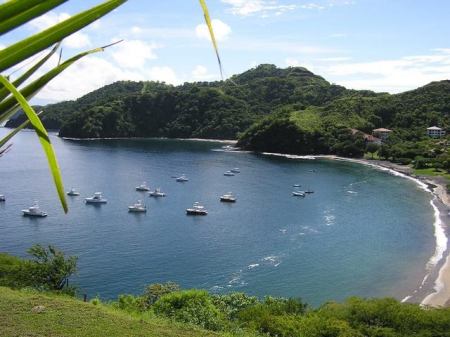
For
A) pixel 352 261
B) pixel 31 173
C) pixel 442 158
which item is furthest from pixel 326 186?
pixel 31 173

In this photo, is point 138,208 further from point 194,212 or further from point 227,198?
point 227,198

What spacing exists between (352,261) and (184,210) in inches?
897

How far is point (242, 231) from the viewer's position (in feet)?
156

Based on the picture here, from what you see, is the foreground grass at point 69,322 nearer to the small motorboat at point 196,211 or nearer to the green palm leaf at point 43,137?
the green palm leaf at point 43,137

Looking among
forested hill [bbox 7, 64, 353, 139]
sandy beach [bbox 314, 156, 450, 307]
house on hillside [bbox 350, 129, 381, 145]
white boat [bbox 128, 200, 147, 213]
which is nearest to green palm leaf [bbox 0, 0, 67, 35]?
sandy beach [bbox 314, 156, 450, 307]

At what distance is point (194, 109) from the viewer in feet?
520

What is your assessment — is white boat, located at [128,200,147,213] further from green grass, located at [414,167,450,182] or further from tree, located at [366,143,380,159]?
tree, located at [366,143,380,159]

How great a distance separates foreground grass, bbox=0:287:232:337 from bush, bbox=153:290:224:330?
1.26 meters

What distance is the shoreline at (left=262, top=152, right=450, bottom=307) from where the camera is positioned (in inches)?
1265

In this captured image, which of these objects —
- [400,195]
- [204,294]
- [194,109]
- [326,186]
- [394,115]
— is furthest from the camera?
[194,109]

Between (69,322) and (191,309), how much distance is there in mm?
5416

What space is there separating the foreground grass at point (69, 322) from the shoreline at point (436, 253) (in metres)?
19.9

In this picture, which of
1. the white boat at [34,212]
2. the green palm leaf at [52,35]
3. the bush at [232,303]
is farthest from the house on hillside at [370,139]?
the green palm leaf at [52,35]

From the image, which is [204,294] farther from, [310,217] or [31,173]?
[31,173]
